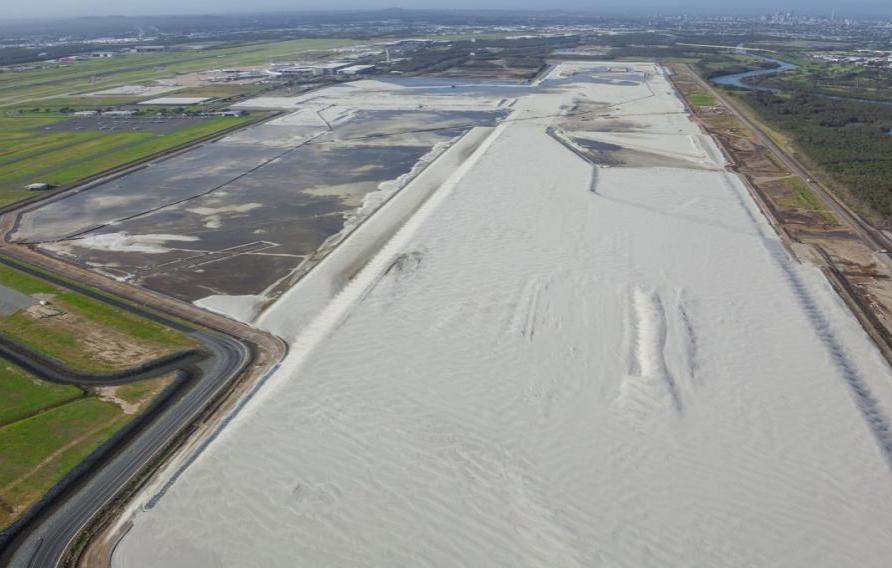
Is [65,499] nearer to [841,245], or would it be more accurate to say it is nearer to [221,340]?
[221,340]

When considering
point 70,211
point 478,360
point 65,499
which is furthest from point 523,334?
point 70,211

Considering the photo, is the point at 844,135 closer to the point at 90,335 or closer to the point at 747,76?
the point at 747,76

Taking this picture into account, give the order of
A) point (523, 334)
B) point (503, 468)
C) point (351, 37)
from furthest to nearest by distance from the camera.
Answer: point (351, 37)
point (523, 334)
point (503, 468)

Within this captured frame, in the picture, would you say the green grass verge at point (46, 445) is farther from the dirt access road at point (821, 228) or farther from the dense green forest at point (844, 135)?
the dense green forest at point (844, 135)

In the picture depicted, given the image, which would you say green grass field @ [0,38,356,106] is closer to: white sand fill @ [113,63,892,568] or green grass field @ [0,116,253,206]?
green grass field @ [0,116,253,206]

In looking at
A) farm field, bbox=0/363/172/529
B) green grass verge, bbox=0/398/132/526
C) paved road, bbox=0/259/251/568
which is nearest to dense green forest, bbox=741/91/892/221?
paved road, bbox=0/259/251/568

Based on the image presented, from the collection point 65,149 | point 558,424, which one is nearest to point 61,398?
point 558,424

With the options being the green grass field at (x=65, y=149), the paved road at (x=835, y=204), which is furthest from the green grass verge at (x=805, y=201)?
the green grass field at (x=65, y=149)

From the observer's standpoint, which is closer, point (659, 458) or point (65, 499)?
point (65, 499)
